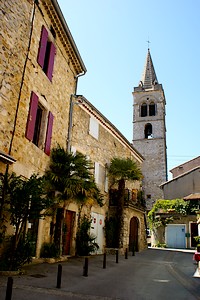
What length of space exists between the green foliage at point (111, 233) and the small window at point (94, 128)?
4.99 m

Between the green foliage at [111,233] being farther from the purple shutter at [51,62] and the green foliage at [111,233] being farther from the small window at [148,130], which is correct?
the small window at [148,130]

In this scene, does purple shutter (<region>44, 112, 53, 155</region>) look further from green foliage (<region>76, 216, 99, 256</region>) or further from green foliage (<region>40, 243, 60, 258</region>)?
green foliage (<region>76, 216, 99, 256</region>)

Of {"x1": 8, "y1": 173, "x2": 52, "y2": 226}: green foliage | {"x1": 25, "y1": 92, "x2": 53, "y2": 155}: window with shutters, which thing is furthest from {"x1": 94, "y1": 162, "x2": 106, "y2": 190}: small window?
{"x1": 8, "y1": 173, "x2": 52, "y2": 226}: green foliage

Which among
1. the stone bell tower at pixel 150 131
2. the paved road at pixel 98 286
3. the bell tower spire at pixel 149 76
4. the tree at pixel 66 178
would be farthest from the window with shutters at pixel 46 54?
the bell tower spire at pixel 149 76

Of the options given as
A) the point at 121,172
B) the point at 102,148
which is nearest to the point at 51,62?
the point at 102,148

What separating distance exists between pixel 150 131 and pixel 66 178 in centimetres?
2924

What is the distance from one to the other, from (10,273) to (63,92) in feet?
25.0

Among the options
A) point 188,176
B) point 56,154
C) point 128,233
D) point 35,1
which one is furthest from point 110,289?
point 188,176

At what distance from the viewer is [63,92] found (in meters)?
11.8

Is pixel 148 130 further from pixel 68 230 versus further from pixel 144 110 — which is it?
pixel 68 230

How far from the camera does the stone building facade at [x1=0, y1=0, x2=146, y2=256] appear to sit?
26.1ft

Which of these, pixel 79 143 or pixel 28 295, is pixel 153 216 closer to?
pixel 79 143

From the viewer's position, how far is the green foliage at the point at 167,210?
22.8 m

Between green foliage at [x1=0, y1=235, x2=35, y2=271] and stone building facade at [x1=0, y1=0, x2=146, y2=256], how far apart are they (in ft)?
5.64
